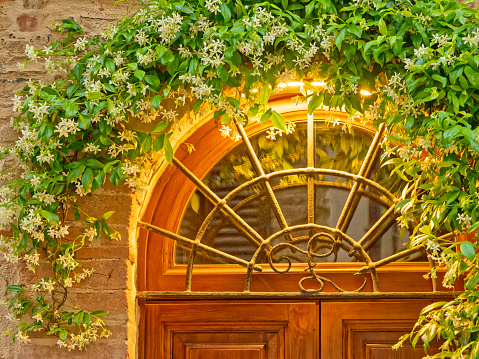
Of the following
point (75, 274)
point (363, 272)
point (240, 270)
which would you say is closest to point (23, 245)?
point (75, 274)

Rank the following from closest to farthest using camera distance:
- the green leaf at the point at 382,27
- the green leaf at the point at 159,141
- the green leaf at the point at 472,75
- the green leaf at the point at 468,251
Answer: the green leaf at the point at 468,251
the green leaf at the point at 472,75
the green leaf at the point at 382,27
the green leaf at the point at 159,141

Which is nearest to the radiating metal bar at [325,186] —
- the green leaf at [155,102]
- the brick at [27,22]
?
the green leaf at [155,102]

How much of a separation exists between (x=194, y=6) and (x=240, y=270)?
1.34 m

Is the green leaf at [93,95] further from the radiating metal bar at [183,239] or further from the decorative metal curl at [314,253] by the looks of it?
the decorative metal curl at [314,253]

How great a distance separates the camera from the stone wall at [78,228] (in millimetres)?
2656

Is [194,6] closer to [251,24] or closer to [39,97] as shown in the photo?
[251,24]

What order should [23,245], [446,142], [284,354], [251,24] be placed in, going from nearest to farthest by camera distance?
1. [446,142]
2. [251,24]
3. [23,245]
4. [284,354]

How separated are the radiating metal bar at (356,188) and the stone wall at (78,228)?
3.63ft

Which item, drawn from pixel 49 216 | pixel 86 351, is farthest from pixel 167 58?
pixel 86 351

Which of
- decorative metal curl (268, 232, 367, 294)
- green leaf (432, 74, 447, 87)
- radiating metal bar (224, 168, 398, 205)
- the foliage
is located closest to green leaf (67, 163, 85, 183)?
the foliage

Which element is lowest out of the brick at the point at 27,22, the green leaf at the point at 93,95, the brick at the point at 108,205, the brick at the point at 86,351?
the brick at the point at 86,351

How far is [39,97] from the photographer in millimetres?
2709

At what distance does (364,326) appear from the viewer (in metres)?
2.89

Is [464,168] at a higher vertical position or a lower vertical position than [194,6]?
lower
